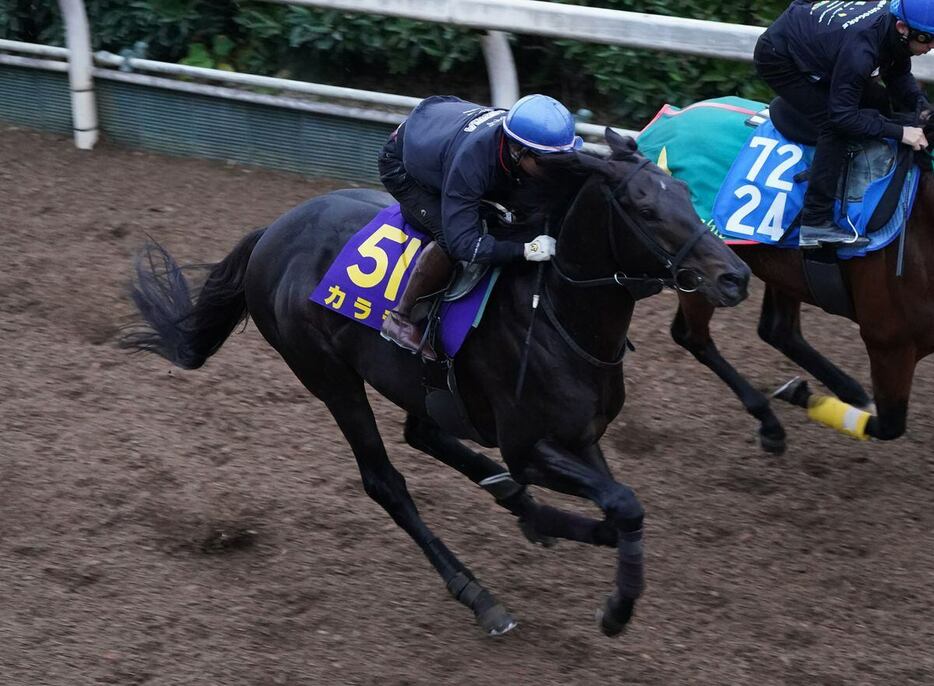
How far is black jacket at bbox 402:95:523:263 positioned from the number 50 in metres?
0.38

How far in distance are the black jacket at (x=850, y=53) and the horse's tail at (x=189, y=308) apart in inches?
97.5

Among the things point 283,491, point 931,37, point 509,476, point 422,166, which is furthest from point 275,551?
point 931,37

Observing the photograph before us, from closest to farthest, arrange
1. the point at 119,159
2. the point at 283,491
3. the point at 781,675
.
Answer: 1. the point at 781,675
2. the point at 283,491
3. the point at 119,159

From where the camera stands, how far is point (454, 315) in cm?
435

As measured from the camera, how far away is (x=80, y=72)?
874cm

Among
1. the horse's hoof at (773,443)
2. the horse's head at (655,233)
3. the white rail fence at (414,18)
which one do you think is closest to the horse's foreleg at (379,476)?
the horse's head at (655,233)

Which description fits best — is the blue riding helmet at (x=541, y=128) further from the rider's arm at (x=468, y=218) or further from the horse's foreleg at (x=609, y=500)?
the horse's foreleg at (x=609, y=500)

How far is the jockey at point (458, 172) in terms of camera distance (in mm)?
3875

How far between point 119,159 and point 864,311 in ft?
18.9

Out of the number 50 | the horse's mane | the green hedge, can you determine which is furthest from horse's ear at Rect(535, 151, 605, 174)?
the green hedge

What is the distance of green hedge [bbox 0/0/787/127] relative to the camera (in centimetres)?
785

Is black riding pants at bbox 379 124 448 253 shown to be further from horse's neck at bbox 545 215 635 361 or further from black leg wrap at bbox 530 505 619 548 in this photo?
black leg wrap at bbox 530 505 619 548

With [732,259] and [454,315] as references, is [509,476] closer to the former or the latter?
[454,315]

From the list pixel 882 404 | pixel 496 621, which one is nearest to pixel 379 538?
pixel 496 621
